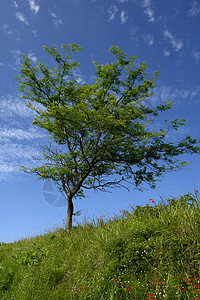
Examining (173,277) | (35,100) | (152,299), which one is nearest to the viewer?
(152,299)

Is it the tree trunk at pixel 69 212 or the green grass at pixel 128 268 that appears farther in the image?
the tree trunk at pixel 69 212

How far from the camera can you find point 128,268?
525 cm

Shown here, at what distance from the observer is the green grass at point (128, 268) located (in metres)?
4.59

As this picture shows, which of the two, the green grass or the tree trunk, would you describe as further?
the tree trunk

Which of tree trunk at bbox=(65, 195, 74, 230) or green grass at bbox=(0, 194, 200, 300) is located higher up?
tree trunk at bbox=(65, 195, 74, 230)

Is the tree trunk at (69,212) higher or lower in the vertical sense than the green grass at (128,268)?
higher

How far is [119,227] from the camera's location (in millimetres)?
6523

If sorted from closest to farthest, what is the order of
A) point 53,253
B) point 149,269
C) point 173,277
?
point 173,277, point 149,269, point 53,253

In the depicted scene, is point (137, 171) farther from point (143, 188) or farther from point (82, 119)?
point (82, 119)

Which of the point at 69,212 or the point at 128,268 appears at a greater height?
the point at 69,212

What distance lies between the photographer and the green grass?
15.0 feet

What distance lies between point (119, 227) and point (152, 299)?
2506 millimetres

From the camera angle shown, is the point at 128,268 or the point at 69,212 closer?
the point at 128,268

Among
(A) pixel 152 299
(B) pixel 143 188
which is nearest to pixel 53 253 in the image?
(A) pixel 152 299
